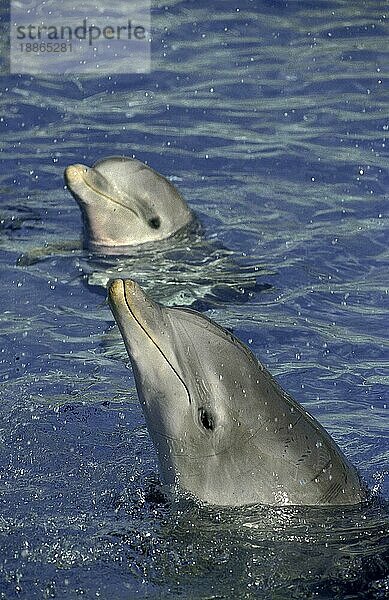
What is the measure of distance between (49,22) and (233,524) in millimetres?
12179

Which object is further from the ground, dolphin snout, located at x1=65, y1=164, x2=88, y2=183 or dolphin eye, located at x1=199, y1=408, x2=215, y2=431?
dolphin snout, located at x1=65, y1=164, x2=88, y2=183

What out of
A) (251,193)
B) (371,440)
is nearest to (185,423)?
(371,440)

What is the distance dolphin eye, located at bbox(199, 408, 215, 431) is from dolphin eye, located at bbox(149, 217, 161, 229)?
5354mm

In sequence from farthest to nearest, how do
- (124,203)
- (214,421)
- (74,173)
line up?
(124,203), (74,173), (214,421)

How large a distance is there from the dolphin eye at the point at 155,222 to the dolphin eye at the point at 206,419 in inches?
211

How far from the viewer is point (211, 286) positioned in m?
9.61

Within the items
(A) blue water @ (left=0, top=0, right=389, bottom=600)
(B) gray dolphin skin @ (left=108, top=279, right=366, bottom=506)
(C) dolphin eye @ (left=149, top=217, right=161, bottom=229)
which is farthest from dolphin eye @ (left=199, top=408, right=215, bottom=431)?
(C) dolphin eye @ (left=149, top=217, right=161, bottom=229)

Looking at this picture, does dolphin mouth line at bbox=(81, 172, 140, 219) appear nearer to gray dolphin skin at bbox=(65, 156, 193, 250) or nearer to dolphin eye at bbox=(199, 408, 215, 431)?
gray dolphin skin at bbox=(65, 156, 193, 250)

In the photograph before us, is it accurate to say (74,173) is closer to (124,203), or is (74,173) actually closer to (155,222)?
(124,203)

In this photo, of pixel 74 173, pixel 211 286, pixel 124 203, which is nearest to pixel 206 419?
pixel 211 286

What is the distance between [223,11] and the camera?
16734 millimetres

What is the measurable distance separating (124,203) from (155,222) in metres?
0.34

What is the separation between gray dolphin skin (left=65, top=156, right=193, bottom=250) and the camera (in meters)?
10.4

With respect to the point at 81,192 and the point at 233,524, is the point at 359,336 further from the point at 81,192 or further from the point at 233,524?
the point at 233,524
